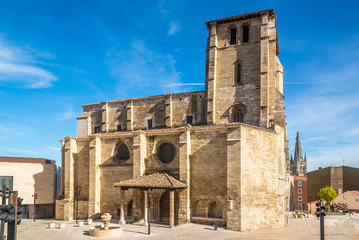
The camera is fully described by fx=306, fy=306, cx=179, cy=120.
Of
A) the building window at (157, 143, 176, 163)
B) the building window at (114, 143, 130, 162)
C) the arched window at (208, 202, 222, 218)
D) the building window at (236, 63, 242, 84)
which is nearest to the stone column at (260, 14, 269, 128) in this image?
the building window at (236, 63, 242, 84)

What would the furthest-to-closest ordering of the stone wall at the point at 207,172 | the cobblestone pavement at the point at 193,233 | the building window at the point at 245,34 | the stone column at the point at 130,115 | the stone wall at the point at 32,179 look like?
the stone column at the point at 130,115
the stone wall at the point at 32,179
the building window at the point at 245,34
the stone wall at the point at 207,172
the cobblestone pavement at the point at 193,233

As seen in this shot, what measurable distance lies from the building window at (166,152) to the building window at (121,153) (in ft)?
12.6

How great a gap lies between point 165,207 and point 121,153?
24.2 ft

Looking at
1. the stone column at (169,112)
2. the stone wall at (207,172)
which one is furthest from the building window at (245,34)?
the stone wall at (207,172)

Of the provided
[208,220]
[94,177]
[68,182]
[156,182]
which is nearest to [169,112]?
[94,177]

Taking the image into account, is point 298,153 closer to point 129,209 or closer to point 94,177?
point 129,209

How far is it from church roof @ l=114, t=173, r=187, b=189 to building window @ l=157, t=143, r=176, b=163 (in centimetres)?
203

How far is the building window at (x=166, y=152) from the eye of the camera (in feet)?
93.7

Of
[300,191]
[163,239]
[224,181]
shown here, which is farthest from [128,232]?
[300,191]

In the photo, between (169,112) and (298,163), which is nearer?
(169,112)

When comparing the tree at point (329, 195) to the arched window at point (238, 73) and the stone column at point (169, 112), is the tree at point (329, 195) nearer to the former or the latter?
the arched window at point (238, 73)

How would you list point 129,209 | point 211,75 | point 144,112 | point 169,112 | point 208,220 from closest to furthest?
point 208,220 → point 129,209 → point 211,75 → point 169,112 → point 144,112

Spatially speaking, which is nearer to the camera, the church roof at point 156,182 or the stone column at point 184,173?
the church roof at point 156,182

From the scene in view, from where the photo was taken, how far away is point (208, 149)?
1045 inches
